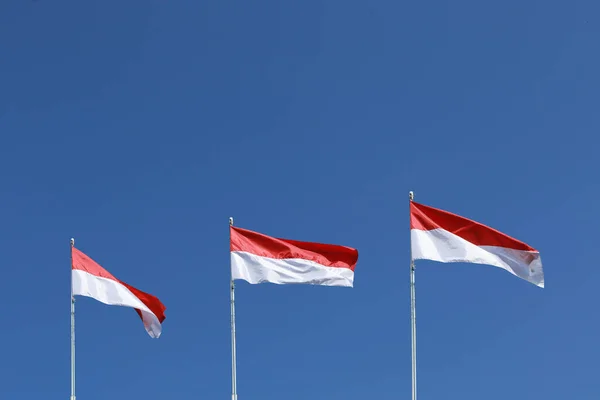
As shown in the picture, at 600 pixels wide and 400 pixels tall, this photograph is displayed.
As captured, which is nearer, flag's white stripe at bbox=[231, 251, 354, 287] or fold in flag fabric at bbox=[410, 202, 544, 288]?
fold in flag fabric at bbox=[410, 202, 544, 288]

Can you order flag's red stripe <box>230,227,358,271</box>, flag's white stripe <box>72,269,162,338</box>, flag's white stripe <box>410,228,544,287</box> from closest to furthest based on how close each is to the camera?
flag's white stripe <box>410,228,544,287</box> → flag's red stripe <box>230,227,358,271</box> → flag's white stripe <box>72,269,162,338</box>

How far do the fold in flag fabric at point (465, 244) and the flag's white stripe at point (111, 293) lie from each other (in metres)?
16.6

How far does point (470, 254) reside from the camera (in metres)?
63.4

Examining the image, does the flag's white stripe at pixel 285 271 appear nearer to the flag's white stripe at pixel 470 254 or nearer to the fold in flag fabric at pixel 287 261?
the fold in flag fabric at pixel 287 261

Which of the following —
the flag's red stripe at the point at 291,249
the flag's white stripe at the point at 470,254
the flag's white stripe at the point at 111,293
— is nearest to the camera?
the flag's white stripe at the point at 470,254

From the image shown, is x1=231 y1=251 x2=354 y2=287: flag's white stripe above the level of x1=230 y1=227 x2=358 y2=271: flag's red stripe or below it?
below

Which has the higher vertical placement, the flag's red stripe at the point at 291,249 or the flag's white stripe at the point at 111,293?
the flag's red stripe at the point at 291,249

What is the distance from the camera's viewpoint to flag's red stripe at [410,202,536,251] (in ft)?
205

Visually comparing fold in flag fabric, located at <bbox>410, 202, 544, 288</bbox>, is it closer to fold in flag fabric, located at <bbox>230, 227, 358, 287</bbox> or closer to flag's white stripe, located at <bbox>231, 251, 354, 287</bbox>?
fold in flag fabric, located at <bbox>230, 227, 358, 287</bbox>

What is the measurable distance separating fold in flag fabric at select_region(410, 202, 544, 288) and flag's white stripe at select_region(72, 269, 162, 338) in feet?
54.3

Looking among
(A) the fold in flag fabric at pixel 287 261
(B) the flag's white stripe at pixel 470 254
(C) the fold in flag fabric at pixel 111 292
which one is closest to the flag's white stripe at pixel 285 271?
(A) the fold in flag fabric at pixel 287 261

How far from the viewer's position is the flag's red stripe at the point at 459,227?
6250 centimetres

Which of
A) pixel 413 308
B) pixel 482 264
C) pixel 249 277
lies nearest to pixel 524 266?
pixel 482 264

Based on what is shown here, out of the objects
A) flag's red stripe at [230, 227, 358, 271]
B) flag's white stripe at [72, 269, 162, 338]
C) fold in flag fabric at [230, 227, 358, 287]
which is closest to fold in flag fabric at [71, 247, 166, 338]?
flag's white stripe at [72, 269, 162, 338]
